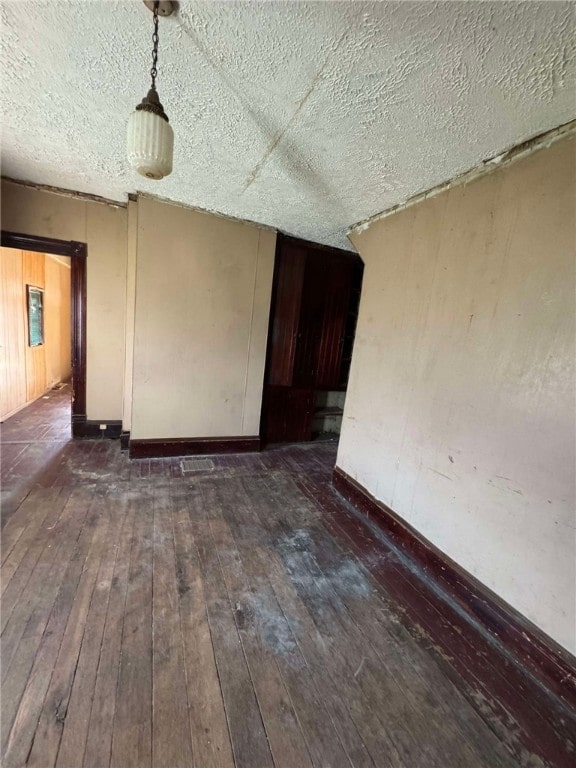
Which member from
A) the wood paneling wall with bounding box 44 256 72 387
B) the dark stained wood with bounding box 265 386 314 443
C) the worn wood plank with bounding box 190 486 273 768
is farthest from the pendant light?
the wood paneling wall with bounding box 44 256 72 387

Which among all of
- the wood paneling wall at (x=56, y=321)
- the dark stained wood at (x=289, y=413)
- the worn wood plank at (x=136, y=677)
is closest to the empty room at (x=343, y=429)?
the worn wood plank at (x=136, y=677)

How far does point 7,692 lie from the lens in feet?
3.75

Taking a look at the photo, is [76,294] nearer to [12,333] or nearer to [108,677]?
[12,333]

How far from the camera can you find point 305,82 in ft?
4.43

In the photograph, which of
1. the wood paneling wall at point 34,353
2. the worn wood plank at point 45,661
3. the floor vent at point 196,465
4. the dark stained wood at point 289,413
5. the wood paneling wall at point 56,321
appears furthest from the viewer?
the wood paneling wall at point 56,321


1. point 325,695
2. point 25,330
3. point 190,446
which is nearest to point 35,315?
Result: point 25,330

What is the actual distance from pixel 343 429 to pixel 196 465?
1.54m

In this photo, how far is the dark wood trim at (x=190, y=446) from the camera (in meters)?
3.16

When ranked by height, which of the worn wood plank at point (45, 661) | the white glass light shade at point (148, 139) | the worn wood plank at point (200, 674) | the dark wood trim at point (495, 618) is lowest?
the worn wood plank at point (45, 661)

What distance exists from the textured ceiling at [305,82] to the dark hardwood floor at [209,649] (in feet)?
8.25

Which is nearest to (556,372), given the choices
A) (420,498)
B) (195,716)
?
(420,498)

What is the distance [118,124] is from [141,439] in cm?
255

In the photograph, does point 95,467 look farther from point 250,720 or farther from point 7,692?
point 250,720

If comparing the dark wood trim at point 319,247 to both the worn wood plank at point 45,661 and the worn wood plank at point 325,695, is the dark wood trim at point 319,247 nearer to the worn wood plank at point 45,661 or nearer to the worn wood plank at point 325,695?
the worn wood plank at point 325,695
